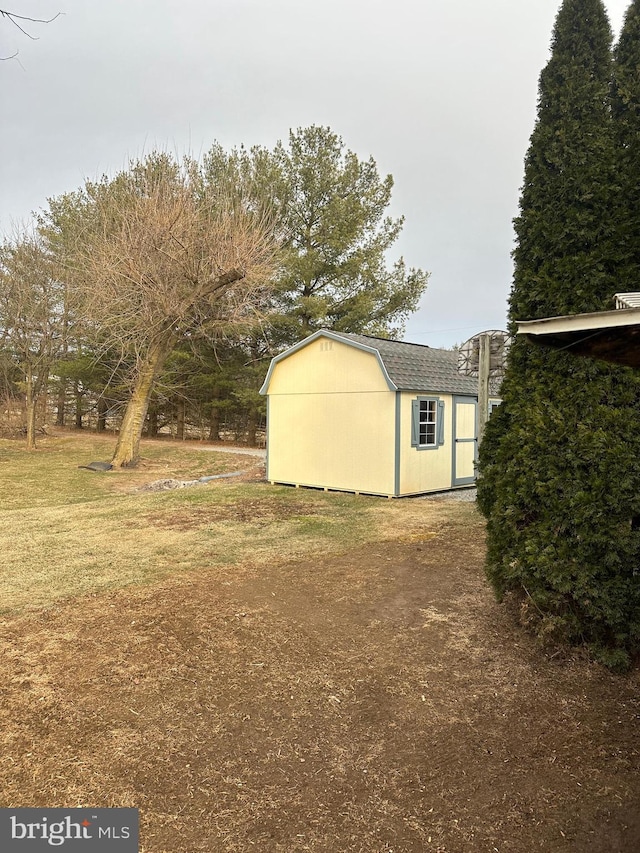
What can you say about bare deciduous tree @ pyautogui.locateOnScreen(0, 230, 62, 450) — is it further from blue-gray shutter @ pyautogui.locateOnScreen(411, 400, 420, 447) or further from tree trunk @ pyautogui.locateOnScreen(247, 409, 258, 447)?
blue-gray shutter @ pyautogui.locateOnScreen(411, 400, 420, 447)

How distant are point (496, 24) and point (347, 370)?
20.3ft

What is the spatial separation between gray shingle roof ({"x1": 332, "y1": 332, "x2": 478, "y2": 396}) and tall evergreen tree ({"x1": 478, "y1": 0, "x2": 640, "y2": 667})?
5785 millimetres

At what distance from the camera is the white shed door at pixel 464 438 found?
35.5 feet

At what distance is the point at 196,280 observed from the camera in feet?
41.6

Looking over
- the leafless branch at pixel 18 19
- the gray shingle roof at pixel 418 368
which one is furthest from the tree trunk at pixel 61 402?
the leafless branch at pixel 18 19

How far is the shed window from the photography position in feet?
32.2

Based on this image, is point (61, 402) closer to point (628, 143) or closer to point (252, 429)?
point (252, 429)

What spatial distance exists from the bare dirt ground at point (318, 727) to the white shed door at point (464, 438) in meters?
6.93

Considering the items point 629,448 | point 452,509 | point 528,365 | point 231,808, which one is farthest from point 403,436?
point 231,808

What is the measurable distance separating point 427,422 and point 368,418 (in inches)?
47.8

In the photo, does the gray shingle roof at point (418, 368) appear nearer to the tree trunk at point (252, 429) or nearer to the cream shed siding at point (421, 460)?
the cream shed siding at point (421, 460)

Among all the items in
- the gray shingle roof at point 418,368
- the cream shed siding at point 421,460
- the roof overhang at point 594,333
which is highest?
the gray shingle roof at point 418,368

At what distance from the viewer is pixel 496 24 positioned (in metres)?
8.44

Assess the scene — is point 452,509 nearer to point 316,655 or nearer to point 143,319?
point 316,655
